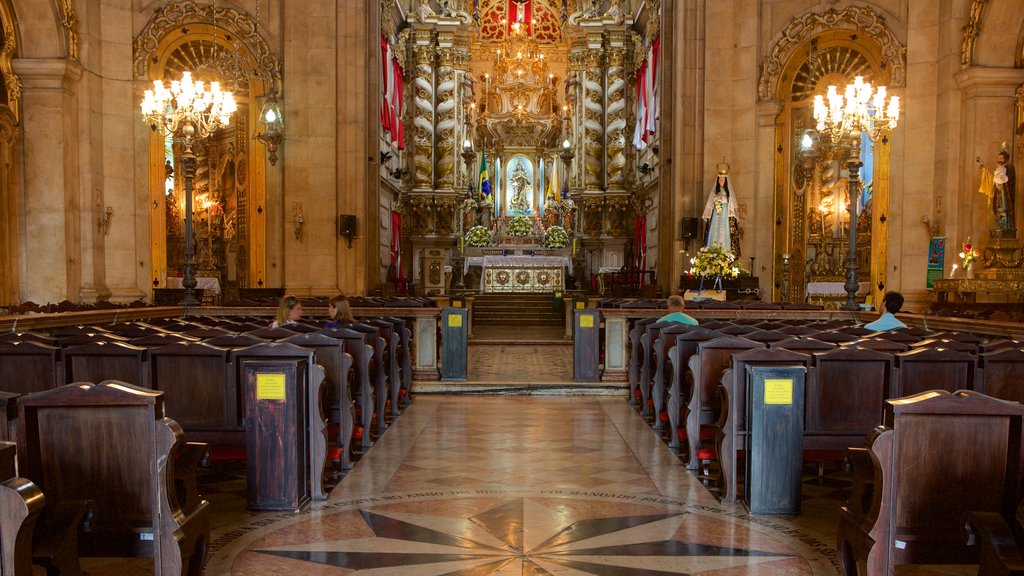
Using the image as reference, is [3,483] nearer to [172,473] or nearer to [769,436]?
[172,473]

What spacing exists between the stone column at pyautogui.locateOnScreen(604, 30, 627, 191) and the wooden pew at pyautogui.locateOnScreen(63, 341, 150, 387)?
78.3ft

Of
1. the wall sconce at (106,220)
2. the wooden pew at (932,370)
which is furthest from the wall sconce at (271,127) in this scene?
the wooden pew at (932,370)

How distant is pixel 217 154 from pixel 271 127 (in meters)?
1.88

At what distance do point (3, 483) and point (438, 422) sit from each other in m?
6.45

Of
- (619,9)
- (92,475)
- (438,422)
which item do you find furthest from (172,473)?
(619,9)

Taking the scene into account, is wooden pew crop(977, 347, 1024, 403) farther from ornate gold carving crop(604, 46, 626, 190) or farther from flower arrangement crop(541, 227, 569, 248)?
flower arrangement crop(541, 227, 569, 248)

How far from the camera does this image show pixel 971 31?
15.4m

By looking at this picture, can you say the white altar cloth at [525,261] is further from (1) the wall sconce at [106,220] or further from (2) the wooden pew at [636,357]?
(2) the wooden pew at [636,357]

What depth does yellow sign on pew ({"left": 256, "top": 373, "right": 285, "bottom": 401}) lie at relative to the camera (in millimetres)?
5293

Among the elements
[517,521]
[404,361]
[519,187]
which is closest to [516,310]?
[519,187]

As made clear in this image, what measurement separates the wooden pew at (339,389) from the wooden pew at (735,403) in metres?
2.82

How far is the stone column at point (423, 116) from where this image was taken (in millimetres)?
28875

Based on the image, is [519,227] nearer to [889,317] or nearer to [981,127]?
[981,127]

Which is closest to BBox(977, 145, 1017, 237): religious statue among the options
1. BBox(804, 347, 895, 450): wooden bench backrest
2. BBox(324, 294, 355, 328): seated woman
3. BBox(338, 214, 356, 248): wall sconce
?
BBox(804, 347, 895, 450): wooden bench backrest
